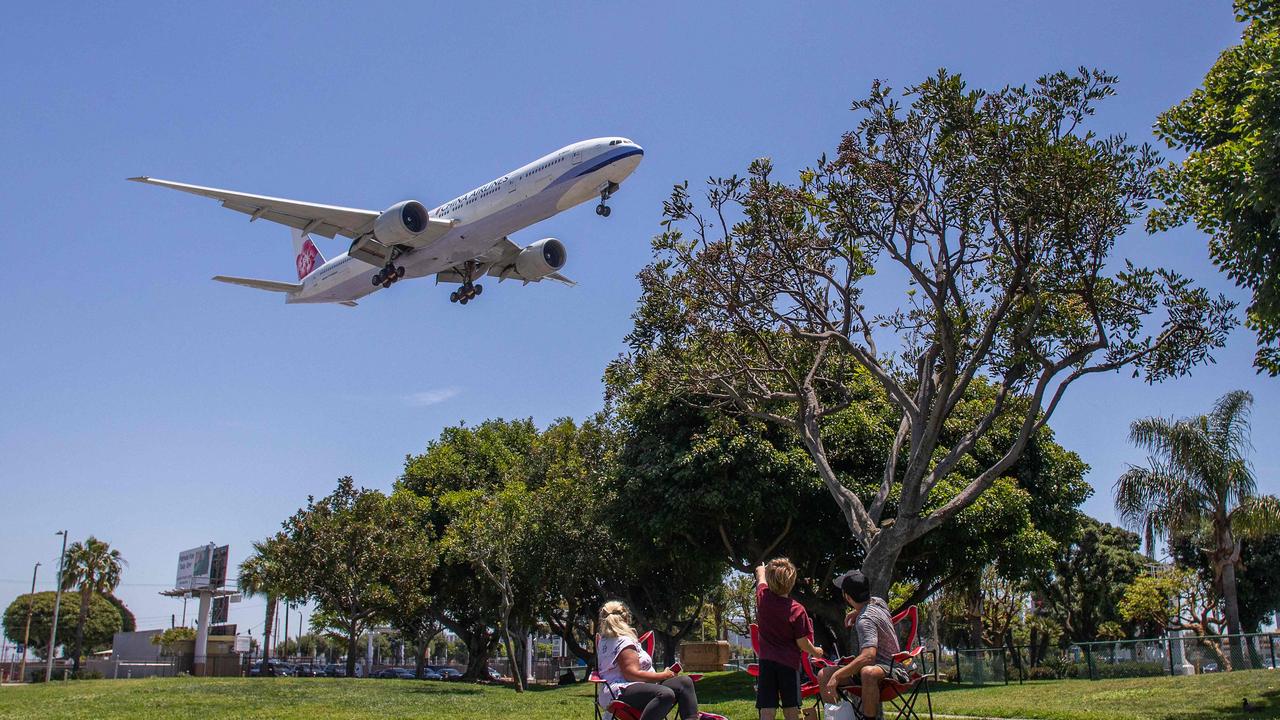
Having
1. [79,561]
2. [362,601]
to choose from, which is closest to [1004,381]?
[362,601]

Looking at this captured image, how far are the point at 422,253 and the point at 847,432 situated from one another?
15078mm

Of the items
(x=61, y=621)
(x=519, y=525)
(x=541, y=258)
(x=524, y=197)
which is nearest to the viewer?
(x=524, y=197)

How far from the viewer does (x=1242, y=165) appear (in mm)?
11406

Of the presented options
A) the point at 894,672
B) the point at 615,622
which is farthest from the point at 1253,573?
the point at 615,622

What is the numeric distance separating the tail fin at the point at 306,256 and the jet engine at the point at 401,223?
2078 cm

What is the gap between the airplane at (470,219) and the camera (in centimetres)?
2805

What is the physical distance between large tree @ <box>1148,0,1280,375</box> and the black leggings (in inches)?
325

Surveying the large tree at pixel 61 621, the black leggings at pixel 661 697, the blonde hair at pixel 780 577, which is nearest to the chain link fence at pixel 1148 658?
the blonde hair at pixel 780 577

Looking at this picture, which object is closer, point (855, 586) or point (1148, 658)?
point (855, 586)

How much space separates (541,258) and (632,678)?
2824 centimetres

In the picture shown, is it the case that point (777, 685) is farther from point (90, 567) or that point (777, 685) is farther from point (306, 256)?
point (90, 567)

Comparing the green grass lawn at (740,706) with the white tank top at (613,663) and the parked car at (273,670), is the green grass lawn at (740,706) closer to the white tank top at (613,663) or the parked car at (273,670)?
the white tank top at (613,663)

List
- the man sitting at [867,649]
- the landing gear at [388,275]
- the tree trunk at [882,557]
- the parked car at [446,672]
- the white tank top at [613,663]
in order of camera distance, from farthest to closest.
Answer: the parked car at [446,672] → the landing gear at [388,275] → the tree trunk at [882,557] → the man sitting at [867,649] → the white tank top at [613,663]

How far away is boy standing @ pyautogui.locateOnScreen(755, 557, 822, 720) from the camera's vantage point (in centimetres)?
693
